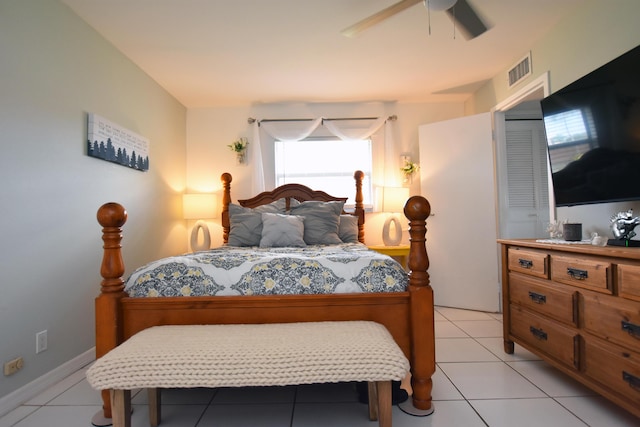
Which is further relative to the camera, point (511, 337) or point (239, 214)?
point (239, 214)

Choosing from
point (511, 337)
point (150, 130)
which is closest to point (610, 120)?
point (511, 337)

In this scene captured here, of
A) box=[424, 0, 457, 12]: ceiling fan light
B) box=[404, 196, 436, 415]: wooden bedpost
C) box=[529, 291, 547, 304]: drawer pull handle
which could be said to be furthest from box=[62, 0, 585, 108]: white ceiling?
box=[529, 291, 547, 304]: drawer pull handle

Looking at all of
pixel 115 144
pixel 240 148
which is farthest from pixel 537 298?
pixel 240 148

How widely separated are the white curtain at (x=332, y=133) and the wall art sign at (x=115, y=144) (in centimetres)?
129

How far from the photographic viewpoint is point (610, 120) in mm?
1920

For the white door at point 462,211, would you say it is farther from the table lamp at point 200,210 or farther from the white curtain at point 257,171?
the table lamp at point 200,210

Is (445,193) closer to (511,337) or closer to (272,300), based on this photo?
(511,337)

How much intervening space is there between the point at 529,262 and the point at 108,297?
8.08 feet

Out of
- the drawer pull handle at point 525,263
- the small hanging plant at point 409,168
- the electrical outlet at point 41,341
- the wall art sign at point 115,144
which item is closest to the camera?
the electrical outlet at point 41,341

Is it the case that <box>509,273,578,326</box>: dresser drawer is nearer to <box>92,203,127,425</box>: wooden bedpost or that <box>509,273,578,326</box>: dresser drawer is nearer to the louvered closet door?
the louvered closet door

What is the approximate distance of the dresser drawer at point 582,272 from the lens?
1.67m

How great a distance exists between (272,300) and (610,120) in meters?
2.08

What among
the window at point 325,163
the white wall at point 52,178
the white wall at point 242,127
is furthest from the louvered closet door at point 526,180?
the white wall at point 52,178

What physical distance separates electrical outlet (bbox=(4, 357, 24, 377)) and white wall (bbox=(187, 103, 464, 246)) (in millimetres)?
2488
